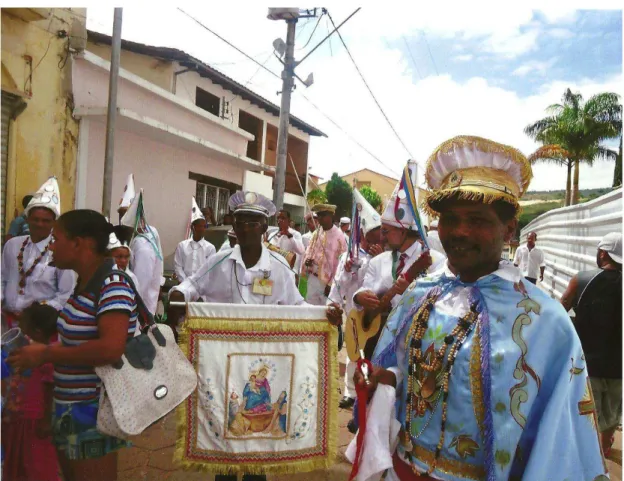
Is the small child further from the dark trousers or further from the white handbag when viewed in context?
the dark trousers

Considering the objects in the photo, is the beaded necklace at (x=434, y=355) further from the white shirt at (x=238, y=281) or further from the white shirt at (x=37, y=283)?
the white shirt at (x=37, y=283)

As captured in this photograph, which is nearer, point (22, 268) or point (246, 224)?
point (246, 224)

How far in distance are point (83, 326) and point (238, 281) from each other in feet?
4.98

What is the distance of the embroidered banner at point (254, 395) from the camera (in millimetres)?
3246

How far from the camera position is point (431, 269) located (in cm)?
430

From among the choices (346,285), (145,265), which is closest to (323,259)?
(346,285)

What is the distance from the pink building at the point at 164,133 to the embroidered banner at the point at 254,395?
7263 mm

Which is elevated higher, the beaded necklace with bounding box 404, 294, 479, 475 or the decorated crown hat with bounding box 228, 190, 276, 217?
the decorated crown hat with bounding box 228, 190, 276, 217

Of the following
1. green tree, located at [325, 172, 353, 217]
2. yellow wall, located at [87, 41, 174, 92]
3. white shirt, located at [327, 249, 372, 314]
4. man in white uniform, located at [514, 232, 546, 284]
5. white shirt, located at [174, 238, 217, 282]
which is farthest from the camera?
green tree, located at [325, 172, 353, 217]

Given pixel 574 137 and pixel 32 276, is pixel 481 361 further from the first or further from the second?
pixel 574 137

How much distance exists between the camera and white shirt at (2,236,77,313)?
414 centimetres

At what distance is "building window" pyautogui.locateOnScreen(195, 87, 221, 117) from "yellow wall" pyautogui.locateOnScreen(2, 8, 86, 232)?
8.29 metres

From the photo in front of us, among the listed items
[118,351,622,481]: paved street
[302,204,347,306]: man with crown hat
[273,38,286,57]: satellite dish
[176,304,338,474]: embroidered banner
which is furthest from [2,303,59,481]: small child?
[273,38,286,57]: satellite dish

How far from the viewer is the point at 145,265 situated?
6.05 metres
